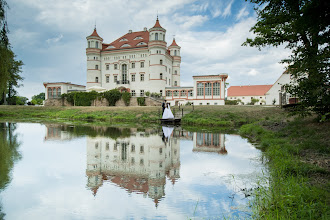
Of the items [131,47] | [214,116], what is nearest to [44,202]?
[214,116]

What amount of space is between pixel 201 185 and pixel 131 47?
51.6 m

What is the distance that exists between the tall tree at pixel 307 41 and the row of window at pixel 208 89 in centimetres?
3191

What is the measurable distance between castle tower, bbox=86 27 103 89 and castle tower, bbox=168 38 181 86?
17.8 m

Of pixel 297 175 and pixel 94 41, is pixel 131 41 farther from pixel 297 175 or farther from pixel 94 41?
pixel 297 175

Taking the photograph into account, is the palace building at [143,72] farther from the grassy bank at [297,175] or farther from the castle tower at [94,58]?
the grassy bank at [297,175]

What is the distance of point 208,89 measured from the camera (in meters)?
48.3

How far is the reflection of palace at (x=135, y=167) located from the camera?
5.03 metres

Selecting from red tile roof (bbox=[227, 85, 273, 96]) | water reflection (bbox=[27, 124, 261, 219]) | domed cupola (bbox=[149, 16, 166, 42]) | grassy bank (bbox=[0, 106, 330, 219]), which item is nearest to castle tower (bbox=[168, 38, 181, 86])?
domed cupola (bbox=[149, 16, 166, 42])

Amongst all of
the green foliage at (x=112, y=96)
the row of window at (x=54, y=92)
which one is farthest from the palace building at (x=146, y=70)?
the row of window at (x=54, y=92)

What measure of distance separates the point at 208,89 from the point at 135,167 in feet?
142

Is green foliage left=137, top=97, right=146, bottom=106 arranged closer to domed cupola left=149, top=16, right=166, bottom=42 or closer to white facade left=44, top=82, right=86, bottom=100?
domed cupola left=149, top=16, right=166, bottom=42

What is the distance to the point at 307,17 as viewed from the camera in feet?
18.1

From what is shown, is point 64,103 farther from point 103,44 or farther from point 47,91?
point 103,44

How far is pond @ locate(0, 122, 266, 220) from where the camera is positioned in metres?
3.88
